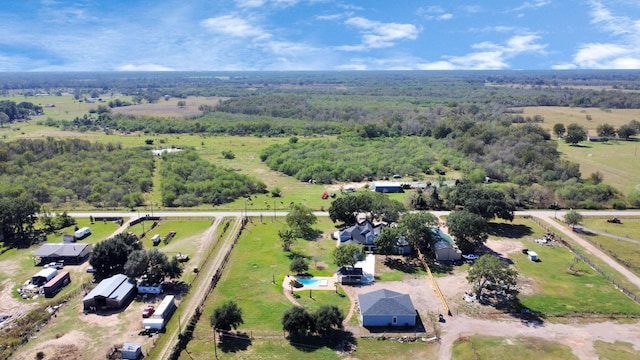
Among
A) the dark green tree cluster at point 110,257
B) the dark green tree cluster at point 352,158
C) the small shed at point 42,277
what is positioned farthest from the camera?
the dark green tree cluster at point 352,158

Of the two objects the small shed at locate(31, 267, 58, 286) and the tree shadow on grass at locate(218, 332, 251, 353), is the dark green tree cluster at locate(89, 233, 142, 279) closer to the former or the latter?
the small shed at locate(31, 267, 58, 286)

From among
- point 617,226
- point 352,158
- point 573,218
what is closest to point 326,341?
point 573,218

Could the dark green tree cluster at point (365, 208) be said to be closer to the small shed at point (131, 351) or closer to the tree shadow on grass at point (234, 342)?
the tree shadow on grass at point (234, 342)

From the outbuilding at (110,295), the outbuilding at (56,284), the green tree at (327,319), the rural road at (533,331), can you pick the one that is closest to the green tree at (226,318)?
the rural road at (533,331)

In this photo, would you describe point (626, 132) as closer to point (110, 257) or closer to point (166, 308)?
point (166, 308)

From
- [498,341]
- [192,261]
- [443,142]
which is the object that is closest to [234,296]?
[192,261]
